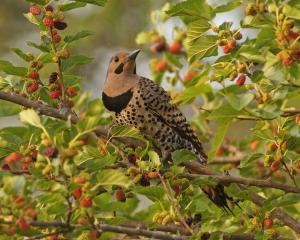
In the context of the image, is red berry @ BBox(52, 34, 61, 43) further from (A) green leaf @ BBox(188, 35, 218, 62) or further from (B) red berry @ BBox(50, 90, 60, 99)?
(A) green leaf @ BBox(188, 35, 218, 62)

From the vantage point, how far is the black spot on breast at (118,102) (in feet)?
18.0

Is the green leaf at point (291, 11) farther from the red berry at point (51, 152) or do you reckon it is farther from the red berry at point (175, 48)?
the red berry at point (175, 48)

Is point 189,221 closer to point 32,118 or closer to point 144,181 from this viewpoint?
point 144,181

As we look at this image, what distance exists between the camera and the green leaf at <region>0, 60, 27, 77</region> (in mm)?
3930

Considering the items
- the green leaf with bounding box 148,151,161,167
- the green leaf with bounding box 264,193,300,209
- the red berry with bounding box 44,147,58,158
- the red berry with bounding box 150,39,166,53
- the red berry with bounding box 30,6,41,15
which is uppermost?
the red berry with bounding box 30,6,41,15

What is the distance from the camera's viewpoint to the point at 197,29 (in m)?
3.88

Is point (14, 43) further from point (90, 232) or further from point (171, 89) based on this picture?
point (90, 232)

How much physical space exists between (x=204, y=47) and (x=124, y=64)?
2.08 m

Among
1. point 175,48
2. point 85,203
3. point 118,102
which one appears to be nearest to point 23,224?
point 85,203

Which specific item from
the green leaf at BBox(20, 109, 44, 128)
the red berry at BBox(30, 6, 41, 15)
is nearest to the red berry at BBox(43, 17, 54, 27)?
the red berry at BBox(30, 6, 41, 15)

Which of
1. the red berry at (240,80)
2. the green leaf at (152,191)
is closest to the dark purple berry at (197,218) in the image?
the green leaf at (152,191)

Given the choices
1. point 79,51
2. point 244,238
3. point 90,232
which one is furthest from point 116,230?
point 79,51

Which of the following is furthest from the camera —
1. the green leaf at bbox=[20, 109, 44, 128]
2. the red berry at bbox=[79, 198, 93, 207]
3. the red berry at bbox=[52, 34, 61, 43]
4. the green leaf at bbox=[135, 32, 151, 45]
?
the green leaf at bbox=[135, 32, 151, 45]

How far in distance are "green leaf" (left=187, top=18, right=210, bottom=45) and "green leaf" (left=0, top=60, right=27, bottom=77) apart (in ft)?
2.63
